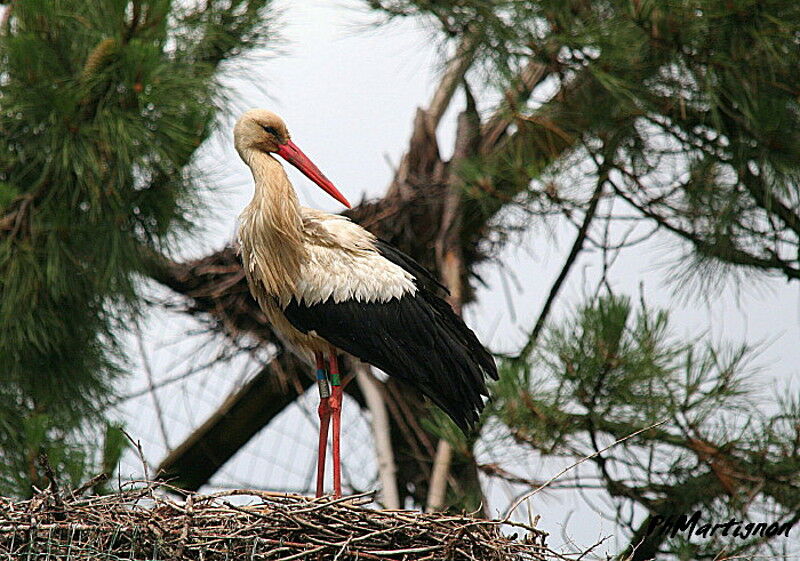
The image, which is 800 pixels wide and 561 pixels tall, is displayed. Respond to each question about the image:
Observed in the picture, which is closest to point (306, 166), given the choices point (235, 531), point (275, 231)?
point (275, 231)

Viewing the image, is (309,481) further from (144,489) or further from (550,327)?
(144,489)

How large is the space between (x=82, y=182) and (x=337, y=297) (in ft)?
4.81

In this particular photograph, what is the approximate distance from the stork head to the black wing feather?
1.10 feet

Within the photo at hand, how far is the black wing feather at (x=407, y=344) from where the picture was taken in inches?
147

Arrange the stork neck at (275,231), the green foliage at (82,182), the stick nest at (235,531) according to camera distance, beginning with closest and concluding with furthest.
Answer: the stick nest at (235,531) < the stork neck at (275,231) < the green foliage at (82,182)

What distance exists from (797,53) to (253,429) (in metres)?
3.15

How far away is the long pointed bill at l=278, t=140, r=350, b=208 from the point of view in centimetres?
388

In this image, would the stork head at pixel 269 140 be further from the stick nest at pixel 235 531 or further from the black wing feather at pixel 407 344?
the stick nest at pixel 235 531

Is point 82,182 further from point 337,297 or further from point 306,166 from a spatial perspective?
point 337,297

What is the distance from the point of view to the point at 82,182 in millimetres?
4797

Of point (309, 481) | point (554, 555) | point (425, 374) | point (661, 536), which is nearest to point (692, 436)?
point (661, 536)

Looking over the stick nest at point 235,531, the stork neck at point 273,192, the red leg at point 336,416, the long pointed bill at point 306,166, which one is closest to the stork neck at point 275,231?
the stork neck at point 273,192

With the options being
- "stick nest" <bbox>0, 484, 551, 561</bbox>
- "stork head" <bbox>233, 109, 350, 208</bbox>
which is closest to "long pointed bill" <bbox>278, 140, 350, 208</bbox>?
"stork head" <bbox>233, 109, 350, 208</bbox>

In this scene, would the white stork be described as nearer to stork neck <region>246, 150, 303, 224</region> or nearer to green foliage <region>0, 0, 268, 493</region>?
stork neck <region>246, 150, 303, 224</region>
